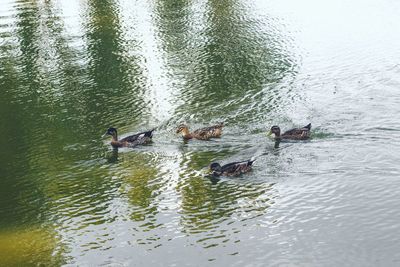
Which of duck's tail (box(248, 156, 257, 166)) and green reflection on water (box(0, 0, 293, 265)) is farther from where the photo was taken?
duck's tail (box(248, 156, 257, 166))

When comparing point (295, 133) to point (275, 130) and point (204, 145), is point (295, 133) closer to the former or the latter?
point (275, 130)

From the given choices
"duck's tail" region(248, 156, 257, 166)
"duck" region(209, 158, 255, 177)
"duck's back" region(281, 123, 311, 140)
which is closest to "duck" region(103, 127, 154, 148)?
"duck" region(209, 158, 255, 177)

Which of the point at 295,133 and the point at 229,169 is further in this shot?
the point at 295,133

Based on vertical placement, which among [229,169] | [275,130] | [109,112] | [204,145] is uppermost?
[109,112]

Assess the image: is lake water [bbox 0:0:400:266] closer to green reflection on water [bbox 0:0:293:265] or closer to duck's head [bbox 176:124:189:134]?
green reflection on water [bbox 0:0:293:265]

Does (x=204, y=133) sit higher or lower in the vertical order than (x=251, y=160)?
higher

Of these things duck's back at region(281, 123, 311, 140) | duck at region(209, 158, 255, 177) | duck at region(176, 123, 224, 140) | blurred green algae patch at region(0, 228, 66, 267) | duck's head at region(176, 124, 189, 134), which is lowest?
blurred green algae patch at region(0, 228, 66, 267)

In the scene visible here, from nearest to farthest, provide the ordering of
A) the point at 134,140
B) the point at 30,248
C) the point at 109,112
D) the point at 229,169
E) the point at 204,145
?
the point at 30,248, the point at 229,169, the point at 204,145, the point at 134,140, the point at 109,112

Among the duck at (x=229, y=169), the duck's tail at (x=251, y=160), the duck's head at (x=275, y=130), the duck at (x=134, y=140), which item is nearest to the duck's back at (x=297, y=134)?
the duck's head at (x=275, y=130)

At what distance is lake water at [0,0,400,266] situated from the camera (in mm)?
16953

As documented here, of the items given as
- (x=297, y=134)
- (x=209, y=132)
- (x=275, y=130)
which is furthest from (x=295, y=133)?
(x=209, y=132)

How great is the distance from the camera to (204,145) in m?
23.7

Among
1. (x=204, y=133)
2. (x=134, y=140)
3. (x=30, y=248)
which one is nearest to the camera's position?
(x=30, y=248)

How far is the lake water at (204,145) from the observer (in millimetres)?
Answer: 16953
